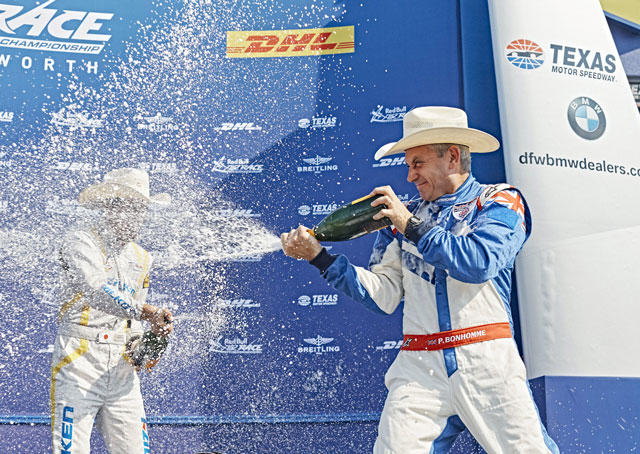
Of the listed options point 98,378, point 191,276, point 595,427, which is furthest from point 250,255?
point 595,427

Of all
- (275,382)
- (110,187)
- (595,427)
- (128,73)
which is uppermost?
(128,73)

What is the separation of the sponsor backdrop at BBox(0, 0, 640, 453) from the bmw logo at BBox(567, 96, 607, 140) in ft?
0.05

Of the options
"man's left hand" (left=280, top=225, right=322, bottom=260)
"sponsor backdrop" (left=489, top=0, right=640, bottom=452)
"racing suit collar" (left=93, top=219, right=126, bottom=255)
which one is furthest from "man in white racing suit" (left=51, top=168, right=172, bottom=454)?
"sponsor backdrop" (left=489, top=0, right=640, bottom=452)

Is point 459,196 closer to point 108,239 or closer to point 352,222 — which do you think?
point 352,222

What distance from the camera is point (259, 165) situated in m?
5.45

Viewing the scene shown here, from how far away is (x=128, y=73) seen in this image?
18.3ft

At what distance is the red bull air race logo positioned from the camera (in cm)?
557

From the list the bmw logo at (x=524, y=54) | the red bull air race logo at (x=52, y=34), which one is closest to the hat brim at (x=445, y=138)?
the bmw logo at (x=524, y=54)

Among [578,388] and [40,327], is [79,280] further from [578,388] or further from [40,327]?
[578,388]

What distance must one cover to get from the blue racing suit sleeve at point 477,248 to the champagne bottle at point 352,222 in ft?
0.92

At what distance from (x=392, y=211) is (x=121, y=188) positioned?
81.6 inches

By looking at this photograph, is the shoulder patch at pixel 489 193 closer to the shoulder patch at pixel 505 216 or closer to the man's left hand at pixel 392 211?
the shoulder patch at pixel 505 216

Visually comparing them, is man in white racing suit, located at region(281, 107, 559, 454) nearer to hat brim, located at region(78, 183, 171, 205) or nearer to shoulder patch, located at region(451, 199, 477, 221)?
shoulder patch, located at region(451, 199, 477, 221)

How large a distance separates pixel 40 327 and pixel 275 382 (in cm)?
170
